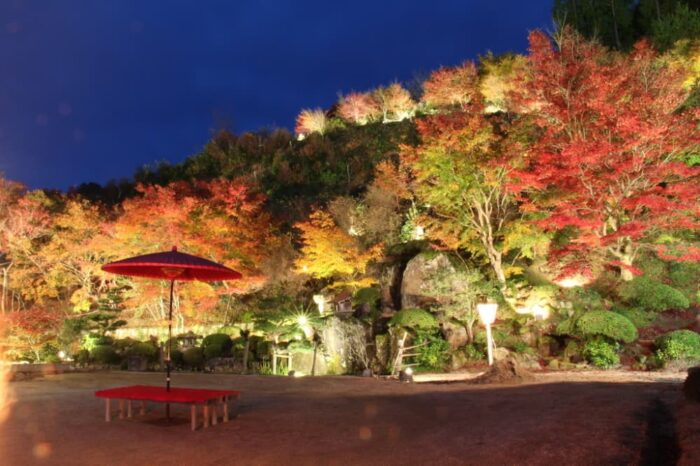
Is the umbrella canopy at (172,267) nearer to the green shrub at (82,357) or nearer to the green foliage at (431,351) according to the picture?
the green foliage at (431,351)

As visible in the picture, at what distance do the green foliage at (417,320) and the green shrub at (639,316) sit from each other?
190 inches

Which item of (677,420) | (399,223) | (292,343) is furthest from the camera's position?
(399,223)

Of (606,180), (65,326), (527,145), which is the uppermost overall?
(527,145)

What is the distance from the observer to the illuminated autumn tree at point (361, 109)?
3941 cm

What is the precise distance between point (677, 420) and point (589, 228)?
1037cm

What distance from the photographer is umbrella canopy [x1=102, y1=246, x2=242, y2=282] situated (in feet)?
23.8

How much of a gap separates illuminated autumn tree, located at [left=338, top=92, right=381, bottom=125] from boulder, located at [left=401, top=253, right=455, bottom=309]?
23.4 m

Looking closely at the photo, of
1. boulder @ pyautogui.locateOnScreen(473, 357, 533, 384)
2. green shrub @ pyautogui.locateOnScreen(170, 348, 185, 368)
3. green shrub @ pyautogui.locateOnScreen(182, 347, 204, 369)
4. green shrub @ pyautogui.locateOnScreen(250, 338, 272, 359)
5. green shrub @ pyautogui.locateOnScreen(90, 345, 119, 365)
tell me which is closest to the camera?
boulder @ pyautogui.locateOnScreen(473, 357, 533, 384)

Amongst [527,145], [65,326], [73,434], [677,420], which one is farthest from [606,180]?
[65,326]

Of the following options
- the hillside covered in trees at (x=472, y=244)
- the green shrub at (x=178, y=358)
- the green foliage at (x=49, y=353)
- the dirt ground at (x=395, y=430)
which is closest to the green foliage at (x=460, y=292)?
the hillside covered in trees at (x=472, y=244)

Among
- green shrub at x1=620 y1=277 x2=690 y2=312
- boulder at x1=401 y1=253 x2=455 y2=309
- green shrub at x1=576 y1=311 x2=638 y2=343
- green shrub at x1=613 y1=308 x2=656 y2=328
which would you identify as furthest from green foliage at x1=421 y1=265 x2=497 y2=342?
green shrub at x1=620 y1=277 x2=690 y2=312

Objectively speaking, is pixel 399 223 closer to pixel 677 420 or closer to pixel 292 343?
pixel 292 343

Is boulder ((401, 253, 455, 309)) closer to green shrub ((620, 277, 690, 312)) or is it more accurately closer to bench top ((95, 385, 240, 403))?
green shrub ((620, 277, 690, 312))

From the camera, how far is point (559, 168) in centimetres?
1437
